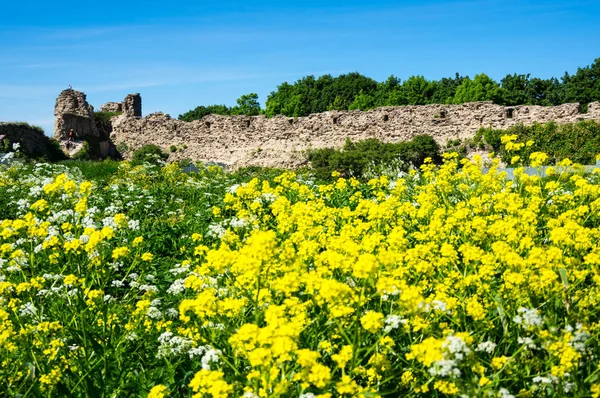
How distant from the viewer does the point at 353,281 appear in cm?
380

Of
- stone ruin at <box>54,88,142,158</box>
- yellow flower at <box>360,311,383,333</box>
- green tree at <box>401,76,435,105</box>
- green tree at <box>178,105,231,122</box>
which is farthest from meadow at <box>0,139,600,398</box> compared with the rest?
green tree at <box>178,105,231,122</box>

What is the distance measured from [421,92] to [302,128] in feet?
83.0

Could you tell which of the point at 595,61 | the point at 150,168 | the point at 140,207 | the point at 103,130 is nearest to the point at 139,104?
the point at 103,130

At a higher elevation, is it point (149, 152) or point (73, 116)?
point (73, 116)

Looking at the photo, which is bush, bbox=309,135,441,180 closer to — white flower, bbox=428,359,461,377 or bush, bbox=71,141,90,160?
bush, bbox=71,141,90,160

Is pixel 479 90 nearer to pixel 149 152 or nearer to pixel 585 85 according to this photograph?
pixel 585 85

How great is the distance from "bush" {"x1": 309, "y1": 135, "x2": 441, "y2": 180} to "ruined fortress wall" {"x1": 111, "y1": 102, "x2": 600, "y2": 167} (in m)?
0.91

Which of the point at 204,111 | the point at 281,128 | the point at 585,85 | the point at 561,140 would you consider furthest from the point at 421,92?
the point at 561,140

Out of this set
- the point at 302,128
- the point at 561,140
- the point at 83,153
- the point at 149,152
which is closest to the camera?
the point at 561,140

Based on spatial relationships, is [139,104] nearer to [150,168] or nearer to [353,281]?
[150,168]

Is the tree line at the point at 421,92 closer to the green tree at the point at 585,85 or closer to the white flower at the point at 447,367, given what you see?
the green tree at the point at 585,85

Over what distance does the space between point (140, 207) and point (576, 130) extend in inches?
641

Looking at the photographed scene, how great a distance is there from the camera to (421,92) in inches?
1874

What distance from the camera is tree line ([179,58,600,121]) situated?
42.2 meters
